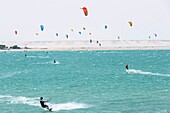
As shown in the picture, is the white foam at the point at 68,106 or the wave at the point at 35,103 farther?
the wave at the point at 35,103

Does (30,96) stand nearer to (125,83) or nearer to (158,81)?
(125,83)

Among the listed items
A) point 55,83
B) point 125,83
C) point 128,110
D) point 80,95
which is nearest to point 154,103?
point 128,110

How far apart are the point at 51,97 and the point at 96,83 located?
18.6 meters

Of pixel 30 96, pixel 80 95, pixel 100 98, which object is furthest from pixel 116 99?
pixel 30 96

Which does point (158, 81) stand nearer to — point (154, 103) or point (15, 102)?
point (154, 103)

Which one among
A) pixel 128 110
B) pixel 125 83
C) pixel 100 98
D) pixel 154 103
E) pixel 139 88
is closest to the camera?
pixel 128 110

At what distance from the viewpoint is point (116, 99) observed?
57.1 meters

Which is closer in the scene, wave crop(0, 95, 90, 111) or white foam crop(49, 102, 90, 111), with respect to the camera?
white foam crop(49, 102, 90, 111)

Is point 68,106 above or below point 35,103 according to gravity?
below

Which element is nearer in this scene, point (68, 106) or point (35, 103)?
point (68, 106)

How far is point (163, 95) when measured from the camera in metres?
60.1

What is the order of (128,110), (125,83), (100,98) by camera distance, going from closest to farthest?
(128,110) < (100,98) < (125,83)

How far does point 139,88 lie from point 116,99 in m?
12.1

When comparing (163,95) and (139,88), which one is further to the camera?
(139,88)
